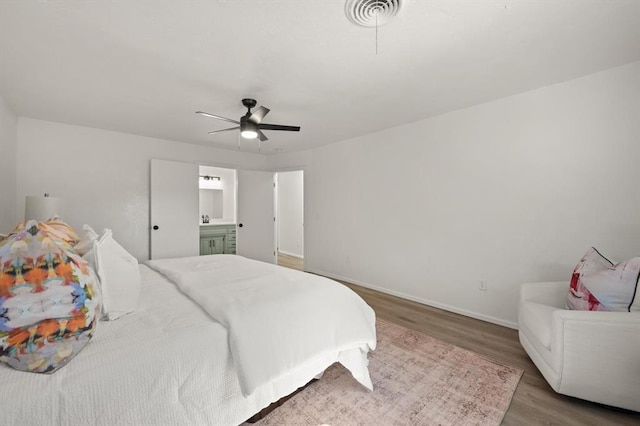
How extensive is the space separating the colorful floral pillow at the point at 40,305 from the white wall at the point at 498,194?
3.44m

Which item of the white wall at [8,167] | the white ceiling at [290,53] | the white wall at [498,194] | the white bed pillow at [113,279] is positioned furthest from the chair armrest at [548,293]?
the white wall at [8,167]

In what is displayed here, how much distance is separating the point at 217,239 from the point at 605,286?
553cm

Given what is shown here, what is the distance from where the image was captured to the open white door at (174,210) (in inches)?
170

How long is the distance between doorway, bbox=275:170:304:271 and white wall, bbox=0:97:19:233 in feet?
14.6

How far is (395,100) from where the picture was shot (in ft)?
9.63

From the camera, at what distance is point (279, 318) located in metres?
1.57

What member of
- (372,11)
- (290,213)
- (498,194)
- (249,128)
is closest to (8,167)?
(249,128)

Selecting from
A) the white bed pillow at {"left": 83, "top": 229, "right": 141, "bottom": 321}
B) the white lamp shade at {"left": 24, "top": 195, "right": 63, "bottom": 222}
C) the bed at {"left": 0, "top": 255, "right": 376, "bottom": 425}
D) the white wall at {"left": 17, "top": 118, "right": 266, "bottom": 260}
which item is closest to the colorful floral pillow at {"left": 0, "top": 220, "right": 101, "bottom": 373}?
the bed at {"left": 0, "top": 255, "right": 376, "bottom": 425}

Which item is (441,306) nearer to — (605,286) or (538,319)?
(538,319)

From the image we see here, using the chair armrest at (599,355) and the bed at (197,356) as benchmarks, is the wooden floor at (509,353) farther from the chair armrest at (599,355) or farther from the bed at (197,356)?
the bed at (197,356)

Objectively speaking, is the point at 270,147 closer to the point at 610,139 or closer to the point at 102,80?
the point at 102,80

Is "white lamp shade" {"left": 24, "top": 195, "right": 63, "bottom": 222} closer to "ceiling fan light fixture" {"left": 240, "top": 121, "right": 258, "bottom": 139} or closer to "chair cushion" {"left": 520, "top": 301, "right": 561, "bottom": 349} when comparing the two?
"ceiling fan light fixture" {"left": 240, "top": 121, "right": 258, "bottom": 139}

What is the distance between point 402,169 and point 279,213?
446 centimetres

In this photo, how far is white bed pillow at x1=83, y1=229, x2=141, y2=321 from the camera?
4.68 ft
